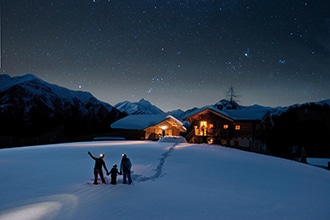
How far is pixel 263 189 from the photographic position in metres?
11.5

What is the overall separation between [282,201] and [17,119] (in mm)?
50850

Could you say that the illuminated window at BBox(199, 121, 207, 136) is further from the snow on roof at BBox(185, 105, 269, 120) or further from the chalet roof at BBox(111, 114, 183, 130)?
the chalet roof at BBox(111, 114, 183, 130)

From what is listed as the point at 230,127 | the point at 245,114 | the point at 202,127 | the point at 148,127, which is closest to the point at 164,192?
the point at 230,127

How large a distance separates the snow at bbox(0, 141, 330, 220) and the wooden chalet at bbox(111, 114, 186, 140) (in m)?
25.5

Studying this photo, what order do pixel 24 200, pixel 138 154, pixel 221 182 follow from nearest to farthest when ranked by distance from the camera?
pixel 24 200, pixel 221 182, pixel 138 154

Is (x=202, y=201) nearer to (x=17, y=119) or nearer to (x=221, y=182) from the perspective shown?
(x=221, y=182)

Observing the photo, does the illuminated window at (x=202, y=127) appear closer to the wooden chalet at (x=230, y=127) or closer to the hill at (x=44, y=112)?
the wooden chalet at (x=230, y=127)

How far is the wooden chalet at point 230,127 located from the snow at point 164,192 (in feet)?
65.6

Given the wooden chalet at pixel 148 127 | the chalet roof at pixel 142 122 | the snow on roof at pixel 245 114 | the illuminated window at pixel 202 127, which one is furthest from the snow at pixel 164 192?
the chalet roof at pixel 142 122

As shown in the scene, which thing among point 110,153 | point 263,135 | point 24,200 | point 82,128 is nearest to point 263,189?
point 24,200

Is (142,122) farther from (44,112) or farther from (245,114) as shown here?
(44,112)

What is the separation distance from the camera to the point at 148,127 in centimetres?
4231

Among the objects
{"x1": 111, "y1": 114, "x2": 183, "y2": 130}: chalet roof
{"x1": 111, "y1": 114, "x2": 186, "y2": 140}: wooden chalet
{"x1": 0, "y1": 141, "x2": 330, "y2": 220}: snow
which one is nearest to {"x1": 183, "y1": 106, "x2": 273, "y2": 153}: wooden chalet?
{"x1": 111, "y1": 114, "x2": 183, "y2": 130}: chalet roof

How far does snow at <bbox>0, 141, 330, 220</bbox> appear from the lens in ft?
26.4
